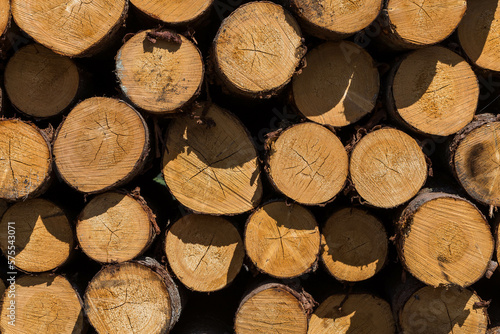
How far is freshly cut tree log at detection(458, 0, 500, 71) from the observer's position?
8.93 ft

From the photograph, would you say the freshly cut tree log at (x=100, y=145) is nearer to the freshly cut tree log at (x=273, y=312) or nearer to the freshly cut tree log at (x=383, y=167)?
the freshly cut tree log at (x=273, y=312)

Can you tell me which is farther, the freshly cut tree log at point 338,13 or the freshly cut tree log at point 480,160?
the freshly cut tree log at point 480,160

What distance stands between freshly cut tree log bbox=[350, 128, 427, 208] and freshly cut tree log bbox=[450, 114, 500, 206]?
383 millimetres

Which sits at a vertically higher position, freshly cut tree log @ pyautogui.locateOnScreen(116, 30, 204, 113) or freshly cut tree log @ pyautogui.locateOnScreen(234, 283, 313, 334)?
freshly cut tree log @ pyautogui.locateOnScreen(116, 30, 204, 113)

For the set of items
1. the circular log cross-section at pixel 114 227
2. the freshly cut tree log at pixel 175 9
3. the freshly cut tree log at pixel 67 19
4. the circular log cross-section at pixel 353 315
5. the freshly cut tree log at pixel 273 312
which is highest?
the freshly cut tree log at pixel 175 9

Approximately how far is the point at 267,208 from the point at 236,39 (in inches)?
47.1

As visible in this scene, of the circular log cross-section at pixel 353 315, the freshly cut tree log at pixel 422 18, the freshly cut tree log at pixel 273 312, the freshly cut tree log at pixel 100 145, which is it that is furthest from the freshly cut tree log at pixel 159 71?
the circular log cross-section at pixel 353 315

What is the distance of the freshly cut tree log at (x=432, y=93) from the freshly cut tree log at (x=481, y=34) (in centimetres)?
20

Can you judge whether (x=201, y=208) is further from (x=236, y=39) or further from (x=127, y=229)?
(x=236, y=39)

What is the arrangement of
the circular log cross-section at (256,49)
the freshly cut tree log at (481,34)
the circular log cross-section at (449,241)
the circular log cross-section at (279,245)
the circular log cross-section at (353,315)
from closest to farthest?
1. the circular log cross-section at (256,49)
2. the circular log cross-section at (449,241)
3. the circular log cross-section at (279,245)
4. the freshly cut tree log at (481,34)
5. the circular log cross-section at (353,315)

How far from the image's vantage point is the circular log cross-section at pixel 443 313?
2.66 metres

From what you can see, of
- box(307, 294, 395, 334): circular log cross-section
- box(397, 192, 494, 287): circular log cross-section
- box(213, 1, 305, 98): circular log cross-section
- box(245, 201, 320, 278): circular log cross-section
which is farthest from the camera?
box(307, 294, 395, 334): circular log cross-section

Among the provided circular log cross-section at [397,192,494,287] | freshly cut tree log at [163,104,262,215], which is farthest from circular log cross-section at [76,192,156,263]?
circular log cross-section at [397,192,494,287]

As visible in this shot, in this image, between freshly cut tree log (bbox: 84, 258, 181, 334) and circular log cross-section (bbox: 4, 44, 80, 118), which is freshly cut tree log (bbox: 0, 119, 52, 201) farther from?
freshly cut tree log (bbox: 84, 258, 181, 334)
